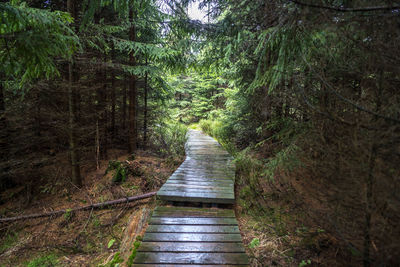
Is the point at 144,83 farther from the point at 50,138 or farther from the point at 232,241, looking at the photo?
the point at 232,241

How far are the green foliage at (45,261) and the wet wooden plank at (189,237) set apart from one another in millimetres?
2520

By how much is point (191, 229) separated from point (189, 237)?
181 mm

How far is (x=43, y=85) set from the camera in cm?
542

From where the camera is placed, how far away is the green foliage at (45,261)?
3.47m

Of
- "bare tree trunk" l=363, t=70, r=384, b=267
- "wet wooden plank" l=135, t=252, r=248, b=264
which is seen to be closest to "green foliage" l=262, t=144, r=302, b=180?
"bare tree trunk" l=363, t=70, r=384, b=267

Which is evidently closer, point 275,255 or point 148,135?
point 275,255

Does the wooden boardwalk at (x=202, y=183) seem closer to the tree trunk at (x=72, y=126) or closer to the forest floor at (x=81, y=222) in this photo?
the forest floor at (x=81, y=222)

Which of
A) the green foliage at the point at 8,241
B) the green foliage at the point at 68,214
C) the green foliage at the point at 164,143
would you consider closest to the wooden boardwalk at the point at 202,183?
the green foliage at the point at 164,143

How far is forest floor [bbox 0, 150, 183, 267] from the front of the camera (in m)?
3.54

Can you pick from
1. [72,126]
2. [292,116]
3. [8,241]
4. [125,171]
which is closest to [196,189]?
[292,116]

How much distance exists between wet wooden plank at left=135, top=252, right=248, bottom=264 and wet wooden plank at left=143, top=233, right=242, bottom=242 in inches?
10.2

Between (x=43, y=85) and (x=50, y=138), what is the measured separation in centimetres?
194

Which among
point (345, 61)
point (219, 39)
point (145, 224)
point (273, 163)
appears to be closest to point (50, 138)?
point (145, 224)

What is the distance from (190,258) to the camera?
2266 mm
